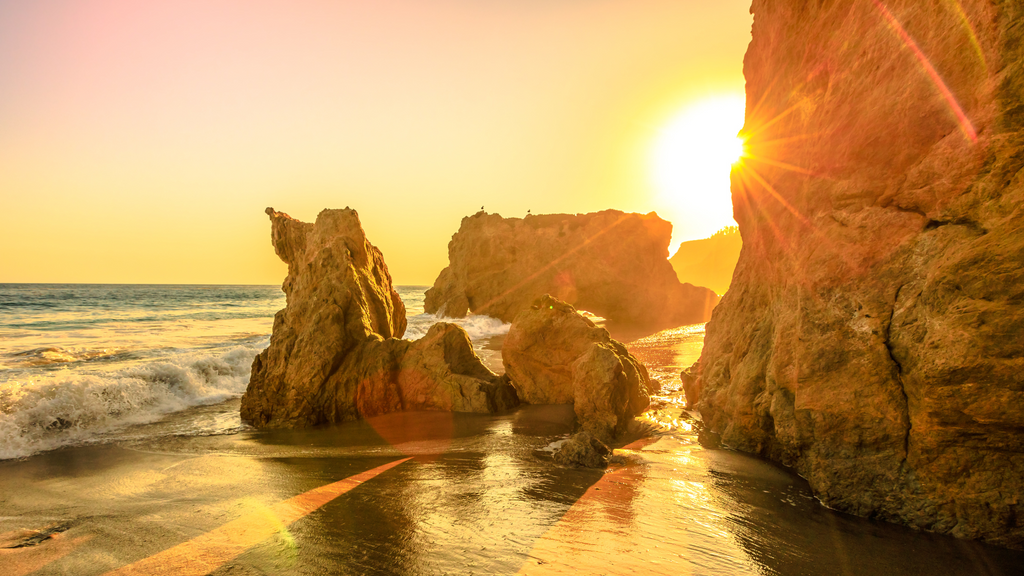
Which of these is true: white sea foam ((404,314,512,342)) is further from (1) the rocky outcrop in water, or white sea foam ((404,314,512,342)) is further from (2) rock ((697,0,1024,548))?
(2) rock ((697,0,1024,548))

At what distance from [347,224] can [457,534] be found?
8748 mm

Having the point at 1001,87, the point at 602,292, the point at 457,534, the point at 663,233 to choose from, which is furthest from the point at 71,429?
the point at 663,233

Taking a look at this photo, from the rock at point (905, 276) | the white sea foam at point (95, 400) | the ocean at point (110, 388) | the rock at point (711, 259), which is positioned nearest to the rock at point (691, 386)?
the rock at point (905, 276)

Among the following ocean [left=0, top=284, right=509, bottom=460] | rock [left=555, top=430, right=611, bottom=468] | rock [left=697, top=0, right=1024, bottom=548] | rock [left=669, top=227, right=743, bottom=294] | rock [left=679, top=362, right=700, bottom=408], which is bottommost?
ocean [left=0, top=284, right=509, bottom=460]

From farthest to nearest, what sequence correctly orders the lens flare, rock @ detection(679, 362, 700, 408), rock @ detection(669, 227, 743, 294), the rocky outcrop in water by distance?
rock @ detection(669, 227, 743, 294) → the rocky outcrop in water → rock @ detection(679, 362, 700, 408) → the lens flare

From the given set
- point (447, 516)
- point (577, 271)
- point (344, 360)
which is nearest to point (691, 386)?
point (447, 516)

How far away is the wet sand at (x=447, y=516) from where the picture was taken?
3.86m

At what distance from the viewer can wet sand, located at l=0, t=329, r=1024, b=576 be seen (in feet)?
12.7

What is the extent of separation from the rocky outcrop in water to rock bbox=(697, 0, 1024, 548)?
6.05m

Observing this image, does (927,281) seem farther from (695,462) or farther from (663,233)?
(663,233)

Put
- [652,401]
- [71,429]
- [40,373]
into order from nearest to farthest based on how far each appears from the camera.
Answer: [71,429]
[652,401]
[40,373]

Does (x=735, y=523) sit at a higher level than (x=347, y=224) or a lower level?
lower

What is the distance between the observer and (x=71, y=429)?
849 centimetres

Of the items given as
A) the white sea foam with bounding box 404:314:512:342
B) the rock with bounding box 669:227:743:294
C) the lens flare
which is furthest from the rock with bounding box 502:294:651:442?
the rock with bounding box 669:227:743:294
